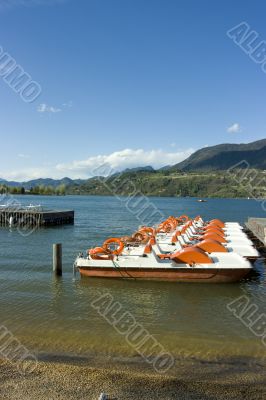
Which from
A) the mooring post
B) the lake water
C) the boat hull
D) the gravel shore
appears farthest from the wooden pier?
the gravel shore

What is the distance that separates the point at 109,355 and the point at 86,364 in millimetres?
1036

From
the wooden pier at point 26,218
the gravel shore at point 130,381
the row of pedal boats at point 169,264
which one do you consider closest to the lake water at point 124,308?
the row of pedal boats at point 169,264

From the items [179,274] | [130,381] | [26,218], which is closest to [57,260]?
[179,274]

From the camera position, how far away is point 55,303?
19031 mm

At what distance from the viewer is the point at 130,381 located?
10.3 m

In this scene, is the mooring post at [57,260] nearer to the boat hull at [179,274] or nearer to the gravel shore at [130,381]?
the boat hull at [179,274]

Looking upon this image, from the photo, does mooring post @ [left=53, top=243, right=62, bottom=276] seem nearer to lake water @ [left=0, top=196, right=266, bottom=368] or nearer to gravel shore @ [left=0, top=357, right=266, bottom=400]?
lake water @ [left=0, top=196, right=266, bottom=368]

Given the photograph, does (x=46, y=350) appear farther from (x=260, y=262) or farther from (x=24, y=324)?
(x=260, y=262)

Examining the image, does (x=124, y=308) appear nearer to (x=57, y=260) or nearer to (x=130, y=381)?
(x=57, y=260)

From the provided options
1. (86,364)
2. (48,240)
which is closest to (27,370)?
(86,364)

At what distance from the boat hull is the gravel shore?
10.2 metres

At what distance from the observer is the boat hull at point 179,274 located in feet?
72.7

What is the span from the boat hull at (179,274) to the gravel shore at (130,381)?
10.2 metres

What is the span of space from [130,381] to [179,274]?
40.8 feet
